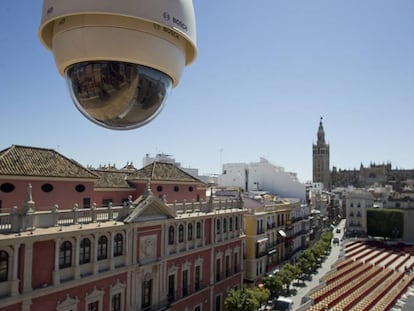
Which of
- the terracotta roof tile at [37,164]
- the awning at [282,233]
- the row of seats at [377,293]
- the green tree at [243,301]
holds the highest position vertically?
the terracotta roof tile at [37,164]

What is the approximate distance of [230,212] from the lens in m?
26.2

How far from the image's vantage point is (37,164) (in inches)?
668

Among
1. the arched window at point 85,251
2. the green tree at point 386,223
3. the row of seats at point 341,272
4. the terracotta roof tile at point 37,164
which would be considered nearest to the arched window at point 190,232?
the terracotta roof tile at point 37,164

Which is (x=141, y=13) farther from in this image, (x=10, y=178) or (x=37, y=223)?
(x=10, y=178)

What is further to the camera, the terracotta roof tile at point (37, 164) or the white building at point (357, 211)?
the white building at point (357, 211)

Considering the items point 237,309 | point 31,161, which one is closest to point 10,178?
point 31,161

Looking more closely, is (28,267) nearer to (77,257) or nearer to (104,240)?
(77,257)

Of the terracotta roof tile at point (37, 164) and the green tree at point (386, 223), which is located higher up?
the terracotta roof tile at point (37, 164)

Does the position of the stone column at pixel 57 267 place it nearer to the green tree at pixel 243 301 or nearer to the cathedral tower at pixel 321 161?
the green tree at pixel 243 301

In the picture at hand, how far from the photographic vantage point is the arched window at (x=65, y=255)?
576 inches

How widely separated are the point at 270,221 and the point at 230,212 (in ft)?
33.3

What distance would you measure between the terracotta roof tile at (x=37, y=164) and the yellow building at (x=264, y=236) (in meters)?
17.2

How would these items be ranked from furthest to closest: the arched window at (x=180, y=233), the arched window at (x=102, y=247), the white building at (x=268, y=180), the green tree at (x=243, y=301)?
the white building at (x=268, y=180) → the arched window at (x=180, y=233) → the green tree at (x=243, y=301) → the arched window at (x=102, y=247)

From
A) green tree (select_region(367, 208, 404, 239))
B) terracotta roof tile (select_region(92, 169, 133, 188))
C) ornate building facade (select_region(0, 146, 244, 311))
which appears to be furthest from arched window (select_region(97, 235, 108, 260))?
green tree (select_region(367, 208, 404, 239))
